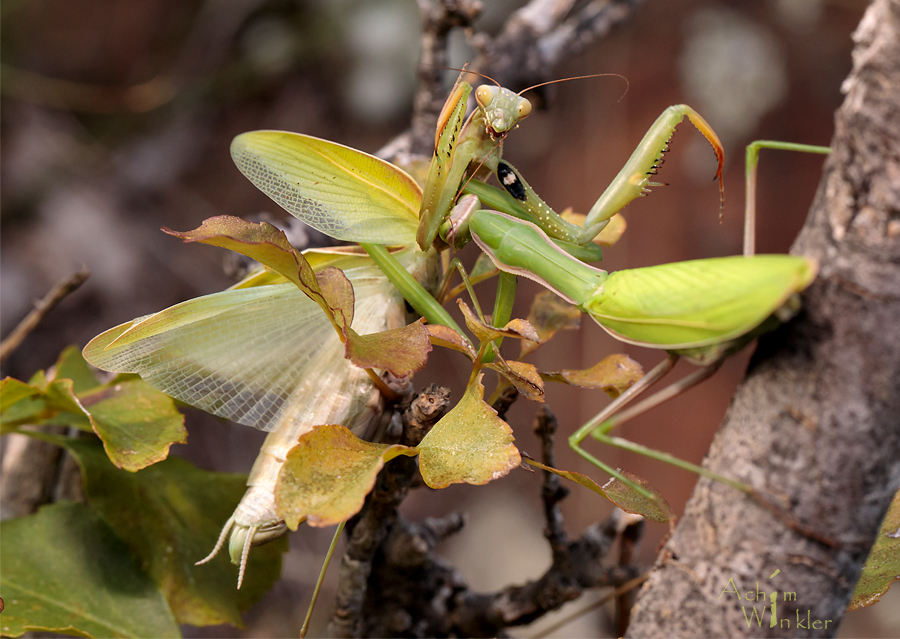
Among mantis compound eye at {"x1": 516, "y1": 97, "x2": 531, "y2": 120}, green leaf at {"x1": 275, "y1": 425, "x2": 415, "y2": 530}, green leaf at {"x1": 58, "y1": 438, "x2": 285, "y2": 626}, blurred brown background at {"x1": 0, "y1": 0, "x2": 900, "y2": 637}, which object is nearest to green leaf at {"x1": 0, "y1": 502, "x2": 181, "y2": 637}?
green leaf at {"x1": 58, "y1": 438, "x2": 285, "y2": 626}

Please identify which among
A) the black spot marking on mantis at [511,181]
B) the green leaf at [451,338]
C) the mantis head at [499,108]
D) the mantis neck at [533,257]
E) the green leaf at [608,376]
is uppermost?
the mantis head at [499,108]

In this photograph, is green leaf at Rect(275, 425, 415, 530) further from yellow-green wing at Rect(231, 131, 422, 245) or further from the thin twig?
the thin twig

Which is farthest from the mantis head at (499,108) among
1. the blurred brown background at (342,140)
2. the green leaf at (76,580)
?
the blurred brown background at (342,140)

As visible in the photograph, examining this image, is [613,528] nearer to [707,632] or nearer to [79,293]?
[707,632]

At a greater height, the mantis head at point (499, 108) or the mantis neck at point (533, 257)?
the mantis head at point (499, 108)

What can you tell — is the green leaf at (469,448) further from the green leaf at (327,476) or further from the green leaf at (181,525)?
the green leaf at (181,525)

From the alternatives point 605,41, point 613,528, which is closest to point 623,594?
point 613,528

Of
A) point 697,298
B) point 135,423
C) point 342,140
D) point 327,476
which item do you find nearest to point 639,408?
point 697,298
